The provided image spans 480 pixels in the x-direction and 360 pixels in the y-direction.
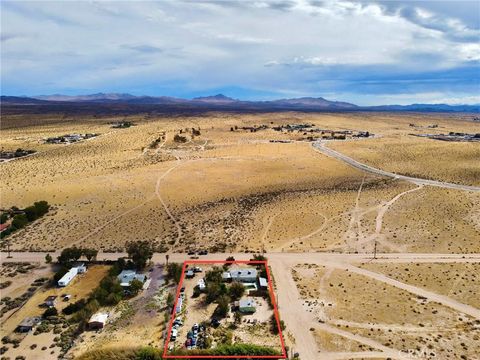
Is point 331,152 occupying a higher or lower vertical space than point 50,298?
higher

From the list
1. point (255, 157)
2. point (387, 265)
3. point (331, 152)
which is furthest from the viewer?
point (331, 152)

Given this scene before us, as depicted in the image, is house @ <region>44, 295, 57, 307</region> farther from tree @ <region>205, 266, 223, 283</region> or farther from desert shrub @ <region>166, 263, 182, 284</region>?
tree @ <region>205, 266, 223, 283</region>

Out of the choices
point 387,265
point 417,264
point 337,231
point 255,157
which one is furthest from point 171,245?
point 255,157

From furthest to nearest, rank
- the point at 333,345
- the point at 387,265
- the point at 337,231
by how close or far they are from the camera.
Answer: the point at 337,231 → the point at 387,265 → the point at 333,345

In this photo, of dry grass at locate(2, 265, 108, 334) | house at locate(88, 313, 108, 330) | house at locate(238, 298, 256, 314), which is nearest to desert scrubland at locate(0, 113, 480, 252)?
dry grass at locate(2, 265, 108, 334)

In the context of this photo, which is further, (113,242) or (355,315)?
(113,242)

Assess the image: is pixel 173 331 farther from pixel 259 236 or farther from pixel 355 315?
pixel 259 236
